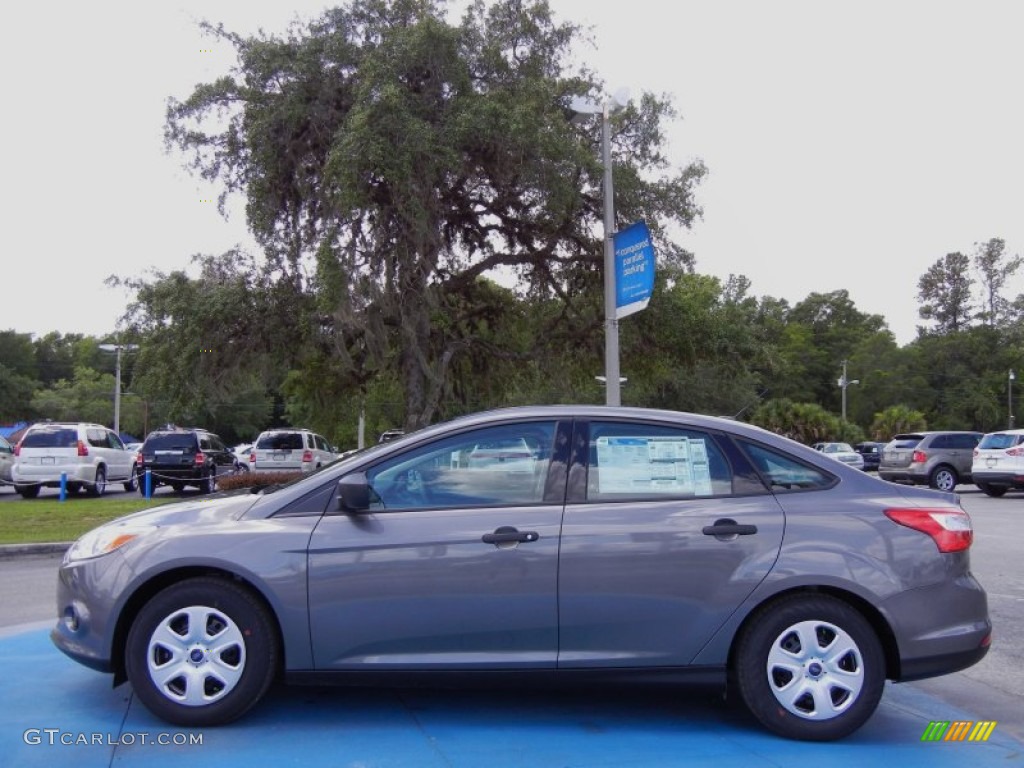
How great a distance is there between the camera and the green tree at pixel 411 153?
1819 cm

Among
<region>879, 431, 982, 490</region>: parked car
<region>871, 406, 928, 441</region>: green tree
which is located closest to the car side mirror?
<region>879, 431, 982, 490</region>: parked car

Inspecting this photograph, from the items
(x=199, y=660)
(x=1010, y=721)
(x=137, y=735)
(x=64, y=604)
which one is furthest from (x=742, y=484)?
(x=64, y=604)

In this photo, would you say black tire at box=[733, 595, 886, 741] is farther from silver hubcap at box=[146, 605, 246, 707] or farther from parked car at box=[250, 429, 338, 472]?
parked car at box=[250, 429, 338, 472]

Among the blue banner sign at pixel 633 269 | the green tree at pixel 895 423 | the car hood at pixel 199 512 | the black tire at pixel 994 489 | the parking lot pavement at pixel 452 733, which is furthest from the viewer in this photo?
the green tree at pixel 895 423

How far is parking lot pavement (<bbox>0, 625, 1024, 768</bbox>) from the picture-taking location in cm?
414

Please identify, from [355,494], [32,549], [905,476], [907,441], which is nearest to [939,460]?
[905,476]

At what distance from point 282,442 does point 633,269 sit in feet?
50.8

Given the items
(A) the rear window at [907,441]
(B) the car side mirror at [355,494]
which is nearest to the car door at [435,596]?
(B) the car side mirror at [355,494]

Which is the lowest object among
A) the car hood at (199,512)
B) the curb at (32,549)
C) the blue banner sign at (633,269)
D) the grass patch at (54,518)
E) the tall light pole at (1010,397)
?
the curb at (32,549)

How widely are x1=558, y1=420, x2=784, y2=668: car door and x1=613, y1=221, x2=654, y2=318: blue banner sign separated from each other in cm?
819

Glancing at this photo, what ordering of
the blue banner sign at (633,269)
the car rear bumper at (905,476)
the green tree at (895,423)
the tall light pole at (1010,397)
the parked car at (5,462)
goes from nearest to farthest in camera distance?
the blue banner sign at (633,269) → the parked car at (5,462) → the car rear bumper at (905,476) → the green tree at (895,423) → the tall light pole at (1010,397)

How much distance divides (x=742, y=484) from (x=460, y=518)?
1458 mm

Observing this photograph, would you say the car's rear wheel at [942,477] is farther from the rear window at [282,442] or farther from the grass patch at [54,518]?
the grass patch at [54,518]

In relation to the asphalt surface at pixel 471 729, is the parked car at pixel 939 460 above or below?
above
